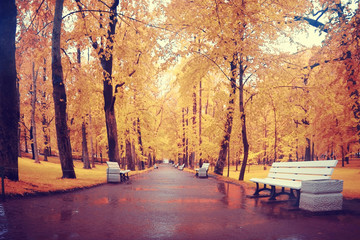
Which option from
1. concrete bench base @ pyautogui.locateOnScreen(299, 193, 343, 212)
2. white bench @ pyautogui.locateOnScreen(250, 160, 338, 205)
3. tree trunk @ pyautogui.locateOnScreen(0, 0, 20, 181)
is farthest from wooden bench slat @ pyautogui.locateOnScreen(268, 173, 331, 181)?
tree trunk @ pyautogui.locateOnScreen(0, 0, 20, 181)

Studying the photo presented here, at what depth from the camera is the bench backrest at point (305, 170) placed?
6453mm

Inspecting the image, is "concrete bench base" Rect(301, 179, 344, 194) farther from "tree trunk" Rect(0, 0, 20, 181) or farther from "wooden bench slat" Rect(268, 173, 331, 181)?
"tree trunk" Rect(0, 0, 20, 181)

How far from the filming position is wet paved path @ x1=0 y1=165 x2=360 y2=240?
4.56m

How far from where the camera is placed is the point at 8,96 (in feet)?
29.3

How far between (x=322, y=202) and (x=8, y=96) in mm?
9447

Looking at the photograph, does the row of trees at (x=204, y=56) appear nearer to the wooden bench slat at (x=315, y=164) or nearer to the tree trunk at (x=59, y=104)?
the tree trunk at (x=59, y=104)

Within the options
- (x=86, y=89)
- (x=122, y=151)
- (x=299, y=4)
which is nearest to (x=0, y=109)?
(x=86, y=89)

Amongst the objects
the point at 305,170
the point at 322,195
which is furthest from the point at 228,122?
the point at 322,195

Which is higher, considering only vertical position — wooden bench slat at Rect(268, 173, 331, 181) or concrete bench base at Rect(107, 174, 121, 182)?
wooden bench slat at Rect(268, 173, 331, 181)

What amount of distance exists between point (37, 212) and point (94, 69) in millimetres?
11585

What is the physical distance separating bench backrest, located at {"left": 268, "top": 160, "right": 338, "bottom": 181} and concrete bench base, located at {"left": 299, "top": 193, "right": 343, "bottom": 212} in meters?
0.45

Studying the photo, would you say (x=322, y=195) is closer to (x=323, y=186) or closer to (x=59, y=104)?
(x=323, y=186)

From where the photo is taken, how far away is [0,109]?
876cm

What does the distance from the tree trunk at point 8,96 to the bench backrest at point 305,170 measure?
8182 mm
